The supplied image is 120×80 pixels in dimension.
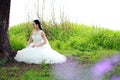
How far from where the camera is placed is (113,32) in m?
13.6

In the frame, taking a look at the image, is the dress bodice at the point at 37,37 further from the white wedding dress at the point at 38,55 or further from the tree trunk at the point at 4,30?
the tree trunk at the point at 4,30

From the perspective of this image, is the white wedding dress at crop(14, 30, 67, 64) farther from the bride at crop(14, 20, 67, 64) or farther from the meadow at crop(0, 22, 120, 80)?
the meadow at crop(0, 22, 120, 80)

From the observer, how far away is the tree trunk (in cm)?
977

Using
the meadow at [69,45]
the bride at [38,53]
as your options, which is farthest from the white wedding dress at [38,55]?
the meadow at [69,45]

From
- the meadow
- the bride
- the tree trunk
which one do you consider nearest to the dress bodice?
the bride

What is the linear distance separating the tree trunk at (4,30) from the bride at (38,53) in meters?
0.24

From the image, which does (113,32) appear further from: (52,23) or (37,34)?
(37,34)

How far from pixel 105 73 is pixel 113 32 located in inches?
246

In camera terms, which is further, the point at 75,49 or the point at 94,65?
the point at 75,49

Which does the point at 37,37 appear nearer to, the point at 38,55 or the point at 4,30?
the point at 38,55

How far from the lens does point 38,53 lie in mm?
9797

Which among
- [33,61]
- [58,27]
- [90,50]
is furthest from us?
[58,27]

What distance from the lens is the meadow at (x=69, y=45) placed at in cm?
841

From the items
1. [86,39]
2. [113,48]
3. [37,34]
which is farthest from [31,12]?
[37,34]
